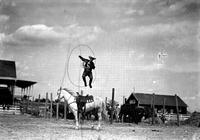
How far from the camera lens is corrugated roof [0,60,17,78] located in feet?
92.6

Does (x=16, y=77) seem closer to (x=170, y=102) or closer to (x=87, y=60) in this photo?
(x=87, y=60)

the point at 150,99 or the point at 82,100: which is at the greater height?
the point at 150,99

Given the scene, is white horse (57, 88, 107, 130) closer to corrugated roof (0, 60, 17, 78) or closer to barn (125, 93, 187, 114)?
corrugated roof (0, 60, 17, 78)

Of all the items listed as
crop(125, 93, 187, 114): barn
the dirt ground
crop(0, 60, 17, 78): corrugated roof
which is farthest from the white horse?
crop(125, 93, 187, 114): barn

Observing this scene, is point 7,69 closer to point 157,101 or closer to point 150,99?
point 150,99

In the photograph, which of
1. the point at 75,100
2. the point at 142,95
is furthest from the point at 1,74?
the point at 142,95

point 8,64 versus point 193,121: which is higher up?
point 8,64

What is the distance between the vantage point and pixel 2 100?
2839cm

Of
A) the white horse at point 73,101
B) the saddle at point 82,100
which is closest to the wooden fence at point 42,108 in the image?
the white horse at point 73,101

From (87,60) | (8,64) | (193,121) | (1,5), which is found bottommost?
(193,121)

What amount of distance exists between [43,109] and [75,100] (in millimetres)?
10298

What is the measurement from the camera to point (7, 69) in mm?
29203

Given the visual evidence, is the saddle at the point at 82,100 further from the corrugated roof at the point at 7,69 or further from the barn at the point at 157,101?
the barn at the point at 157,101

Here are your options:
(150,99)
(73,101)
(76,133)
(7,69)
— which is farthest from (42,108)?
(150,99)
